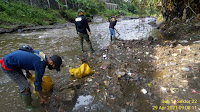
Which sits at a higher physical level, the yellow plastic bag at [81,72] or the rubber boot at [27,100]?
the yellow plastic bag at [81,72]

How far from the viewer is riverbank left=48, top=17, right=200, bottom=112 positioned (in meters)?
2.02

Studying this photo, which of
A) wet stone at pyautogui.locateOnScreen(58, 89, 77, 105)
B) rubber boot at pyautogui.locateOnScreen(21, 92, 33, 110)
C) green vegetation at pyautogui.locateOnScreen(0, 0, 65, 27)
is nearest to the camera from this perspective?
rubber boot at pyautogui.locateOnScreen(21, 92, 33, 110)

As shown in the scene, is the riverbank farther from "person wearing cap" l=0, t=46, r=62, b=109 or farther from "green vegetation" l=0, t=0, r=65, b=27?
"green vegetation" l=0, t=0, r=65, b=27

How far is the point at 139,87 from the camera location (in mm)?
2430

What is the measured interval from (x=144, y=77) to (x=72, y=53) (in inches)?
120

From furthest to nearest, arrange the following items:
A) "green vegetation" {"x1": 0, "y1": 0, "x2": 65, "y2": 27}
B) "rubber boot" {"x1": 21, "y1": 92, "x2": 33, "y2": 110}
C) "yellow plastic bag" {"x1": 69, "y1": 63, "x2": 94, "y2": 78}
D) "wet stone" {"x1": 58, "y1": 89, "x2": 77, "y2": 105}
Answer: "green vegetation" {"x1": 0, "y1": 0, "x2": 65, "y2": 27}
"yellow plastic bag" {"x1": 69, "y1": 63, "x2": 94, "y2": 78}
"wet stone" {"x1": 58, "y1": 89, "x2": 77, "y2": 105}
"rubber boot" {"x1": 21, "y1": 92, "x2": 33, "y2": 110}

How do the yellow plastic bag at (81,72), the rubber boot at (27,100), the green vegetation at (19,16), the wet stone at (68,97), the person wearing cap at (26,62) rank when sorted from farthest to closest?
the green vegetation at (19,16), the yellow plastic bag at (81,72), the wet stone at (68,97), the rubber boot at (27,100), the person wearing cap at (26,62)

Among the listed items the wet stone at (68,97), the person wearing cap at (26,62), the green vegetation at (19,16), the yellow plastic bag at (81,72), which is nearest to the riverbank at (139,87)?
the wet stone at (68,97)

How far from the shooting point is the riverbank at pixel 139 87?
202 cm

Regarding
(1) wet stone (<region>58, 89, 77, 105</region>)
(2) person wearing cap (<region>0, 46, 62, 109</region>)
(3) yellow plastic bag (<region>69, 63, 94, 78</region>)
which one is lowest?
(1) wet stone (<region>58, 89, 77, 105</region>)

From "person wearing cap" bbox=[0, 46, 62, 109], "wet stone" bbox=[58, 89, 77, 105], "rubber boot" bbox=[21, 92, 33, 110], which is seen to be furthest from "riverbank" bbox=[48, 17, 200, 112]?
"person wearing cap" bbox=[0, 46, 62, 109]

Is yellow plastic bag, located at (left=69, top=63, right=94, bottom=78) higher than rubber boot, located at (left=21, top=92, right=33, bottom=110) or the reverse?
higher

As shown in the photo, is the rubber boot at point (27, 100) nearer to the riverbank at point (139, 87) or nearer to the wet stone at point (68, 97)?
the riverbank at point (139, 87)

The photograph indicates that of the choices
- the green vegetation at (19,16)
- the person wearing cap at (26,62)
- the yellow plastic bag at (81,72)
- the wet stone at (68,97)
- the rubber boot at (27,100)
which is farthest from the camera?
the green vegetation at (19,16)
